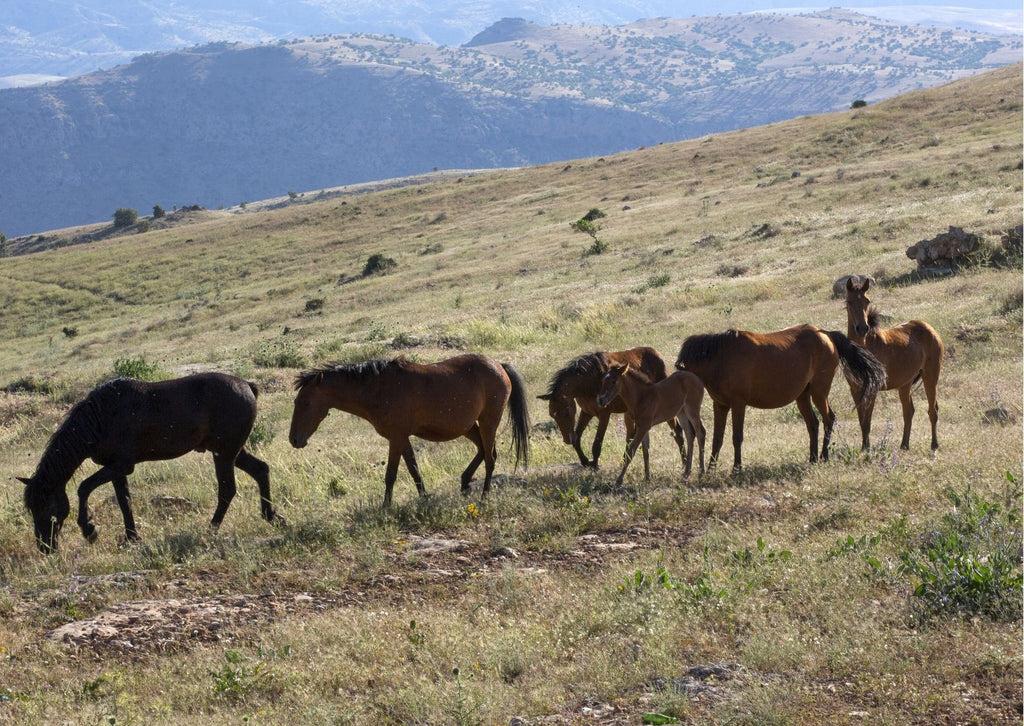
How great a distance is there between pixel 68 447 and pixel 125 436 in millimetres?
581

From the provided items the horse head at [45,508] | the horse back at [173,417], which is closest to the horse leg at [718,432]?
the horse back at [173,417]

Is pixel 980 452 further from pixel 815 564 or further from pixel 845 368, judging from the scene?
pixel 815 564

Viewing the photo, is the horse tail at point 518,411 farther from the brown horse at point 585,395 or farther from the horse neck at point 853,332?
the horse neck at point 853,332

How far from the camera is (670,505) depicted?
966 cm

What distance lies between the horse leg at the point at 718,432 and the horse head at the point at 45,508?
693 cm

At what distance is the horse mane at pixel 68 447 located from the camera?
1020cm

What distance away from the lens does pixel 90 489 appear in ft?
33.2

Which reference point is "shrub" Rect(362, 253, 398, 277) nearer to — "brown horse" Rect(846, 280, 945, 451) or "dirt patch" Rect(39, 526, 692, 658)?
"brown horse" Rect(846, 280, 945, 451)

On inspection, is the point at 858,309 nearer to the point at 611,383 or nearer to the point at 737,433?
the point at 737,433

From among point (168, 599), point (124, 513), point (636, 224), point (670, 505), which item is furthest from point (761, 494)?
point (636, 224)

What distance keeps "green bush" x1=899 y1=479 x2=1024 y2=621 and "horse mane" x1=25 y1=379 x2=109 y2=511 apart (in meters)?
7.77

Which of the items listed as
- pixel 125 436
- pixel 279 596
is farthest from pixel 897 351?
pixel 125 436

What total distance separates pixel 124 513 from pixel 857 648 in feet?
24.6

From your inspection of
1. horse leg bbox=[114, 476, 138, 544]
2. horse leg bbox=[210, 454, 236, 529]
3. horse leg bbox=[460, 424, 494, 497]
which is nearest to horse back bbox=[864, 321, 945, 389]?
horse leg bbox=[460, 424, 494, 497]
